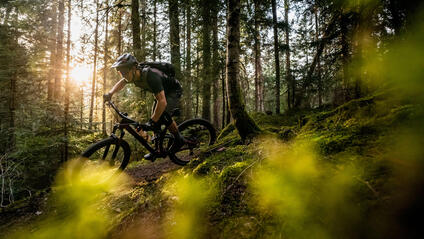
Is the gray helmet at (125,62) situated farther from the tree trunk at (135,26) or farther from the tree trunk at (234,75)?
the tree trunk at (135,26)

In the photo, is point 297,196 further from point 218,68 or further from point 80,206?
point 218,68

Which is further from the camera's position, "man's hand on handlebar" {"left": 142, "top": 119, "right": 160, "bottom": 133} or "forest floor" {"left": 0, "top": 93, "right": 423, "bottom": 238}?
"man's hand on handlebar" {"left": 142, "top": 119, "right": 160, "bottom": 133}

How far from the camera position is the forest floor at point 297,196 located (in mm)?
1277

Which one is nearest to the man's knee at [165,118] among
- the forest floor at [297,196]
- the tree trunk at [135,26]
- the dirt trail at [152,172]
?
the dirt trail at [152,172]

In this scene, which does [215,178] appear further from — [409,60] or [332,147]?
[409,60]

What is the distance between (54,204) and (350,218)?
13.4 feet

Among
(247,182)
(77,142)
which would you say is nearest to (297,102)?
(247,182)

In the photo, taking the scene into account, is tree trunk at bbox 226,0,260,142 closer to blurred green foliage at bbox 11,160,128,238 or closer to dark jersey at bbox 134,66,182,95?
dark jersey at bbox 134,66,182,95

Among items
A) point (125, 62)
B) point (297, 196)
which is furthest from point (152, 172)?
point (297, 196)

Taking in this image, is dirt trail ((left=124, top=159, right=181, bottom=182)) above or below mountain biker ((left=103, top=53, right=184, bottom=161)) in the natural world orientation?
below

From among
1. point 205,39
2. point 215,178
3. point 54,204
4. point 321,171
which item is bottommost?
point 54,204

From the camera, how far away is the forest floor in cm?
128

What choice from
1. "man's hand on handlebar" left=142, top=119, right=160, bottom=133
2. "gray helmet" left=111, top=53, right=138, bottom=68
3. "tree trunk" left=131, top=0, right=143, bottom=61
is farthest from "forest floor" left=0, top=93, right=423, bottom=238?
"tree trunk" left=131, top=0, right=143, bottom=61

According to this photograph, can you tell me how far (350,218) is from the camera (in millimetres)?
1273
